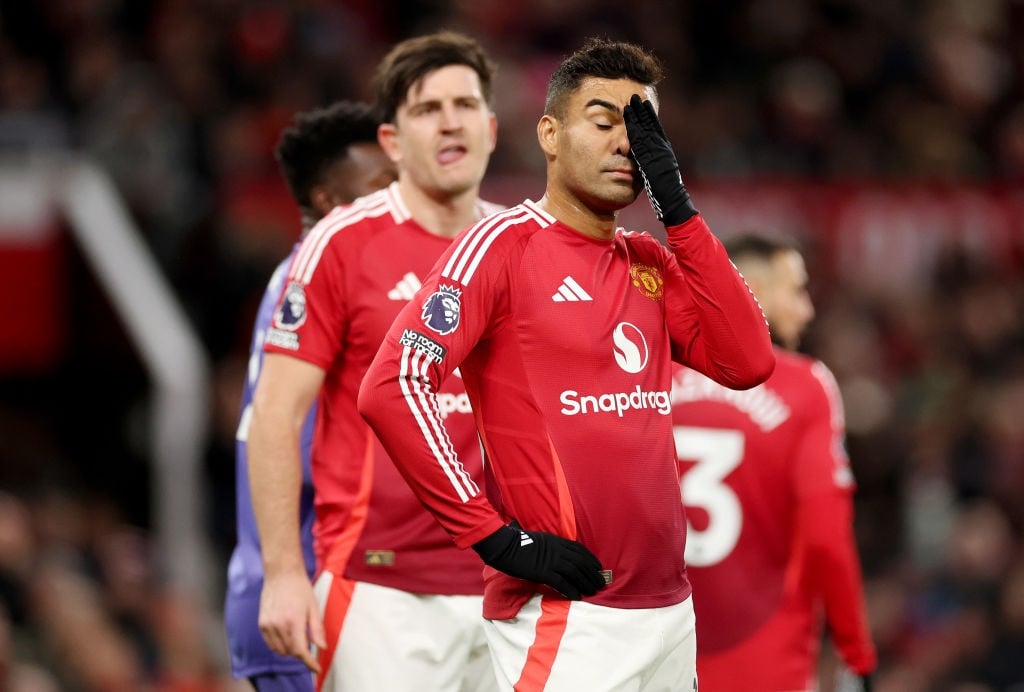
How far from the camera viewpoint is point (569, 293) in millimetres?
3842

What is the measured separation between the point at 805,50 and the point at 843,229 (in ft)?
10.1

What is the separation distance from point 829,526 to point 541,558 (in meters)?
2.02

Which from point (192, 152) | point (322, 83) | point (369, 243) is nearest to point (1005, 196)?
point (322, 83)

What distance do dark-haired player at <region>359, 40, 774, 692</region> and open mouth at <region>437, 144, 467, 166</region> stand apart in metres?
0.80

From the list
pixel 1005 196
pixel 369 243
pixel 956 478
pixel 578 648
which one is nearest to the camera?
pixel 578 648

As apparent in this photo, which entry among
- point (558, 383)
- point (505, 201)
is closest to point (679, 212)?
point (558, 383)

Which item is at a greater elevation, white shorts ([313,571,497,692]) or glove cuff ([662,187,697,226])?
glove cuff ([662,187,697,226])

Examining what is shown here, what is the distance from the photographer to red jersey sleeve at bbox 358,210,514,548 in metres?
3.71

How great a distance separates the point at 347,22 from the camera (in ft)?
45.3

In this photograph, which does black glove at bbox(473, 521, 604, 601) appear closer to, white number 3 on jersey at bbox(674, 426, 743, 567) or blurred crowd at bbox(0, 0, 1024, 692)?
white number 3 on jersey at bbox(674, 426, 743, 567)

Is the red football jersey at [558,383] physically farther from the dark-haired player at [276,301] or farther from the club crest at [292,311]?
the dark-haired player at [276,301]

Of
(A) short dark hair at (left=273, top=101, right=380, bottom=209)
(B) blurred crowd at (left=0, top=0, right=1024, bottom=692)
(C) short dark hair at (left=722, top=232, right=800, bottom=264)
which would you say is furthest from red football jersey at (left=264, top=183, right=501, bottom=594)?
(B) blurred crowd at (left=0, top=0, right=1024, bottom=692)

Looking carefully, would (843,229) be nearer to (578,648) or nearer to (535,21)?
(535,21)

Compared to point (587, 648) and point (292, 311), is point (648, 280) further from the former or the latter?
point (292, 311)
